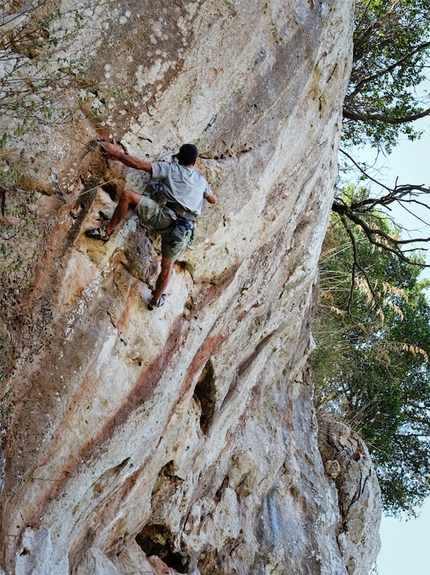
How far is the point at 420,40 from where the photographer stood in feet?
40.4

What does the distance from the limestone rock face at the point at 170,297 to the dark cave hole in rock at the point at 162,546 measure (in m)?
0.02

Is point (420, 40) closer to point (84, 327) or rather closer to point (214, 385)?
point (214, 385)

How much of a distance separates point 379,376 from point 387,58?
7.27 metres

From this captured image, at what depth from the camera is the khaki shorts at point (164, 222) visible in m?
5.73

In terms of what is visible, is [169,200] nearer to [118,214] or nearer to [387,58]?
[118,214]

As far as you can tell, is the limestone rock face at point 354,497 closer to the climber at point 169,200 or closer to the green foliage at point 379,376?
the green foliage at point 379,376

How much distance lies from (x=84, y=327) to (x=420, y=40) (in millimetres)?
9457

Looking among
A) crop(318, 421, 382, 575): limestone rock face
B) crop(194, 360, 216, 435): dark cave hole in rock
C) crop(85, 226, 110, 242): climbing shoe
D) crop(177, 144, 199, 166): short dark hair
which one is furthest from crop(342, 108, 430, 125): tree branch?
crop(85, 226, 110, 242): climbing shoe

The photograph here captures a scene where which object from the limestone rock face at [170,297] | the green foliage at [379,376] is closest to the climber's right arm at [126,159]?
the limestone rock face at [170,297]

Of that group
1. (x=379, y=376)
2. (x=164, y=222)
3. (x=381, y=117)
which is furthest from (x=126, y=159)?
(x=379, y=376)

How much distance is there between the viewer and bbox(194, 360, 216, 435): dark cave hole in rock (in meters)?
8.09

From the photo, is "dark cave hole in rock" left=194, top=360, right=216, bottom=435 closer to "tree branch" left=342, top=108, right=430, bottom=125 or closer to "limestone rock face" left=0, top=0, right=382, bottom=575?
"limestone rock face" left=0, top=0, right=382, bottom=575

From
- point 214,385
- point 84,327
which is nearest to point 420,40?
point 214,385

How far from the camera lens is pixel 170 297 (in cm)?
645
